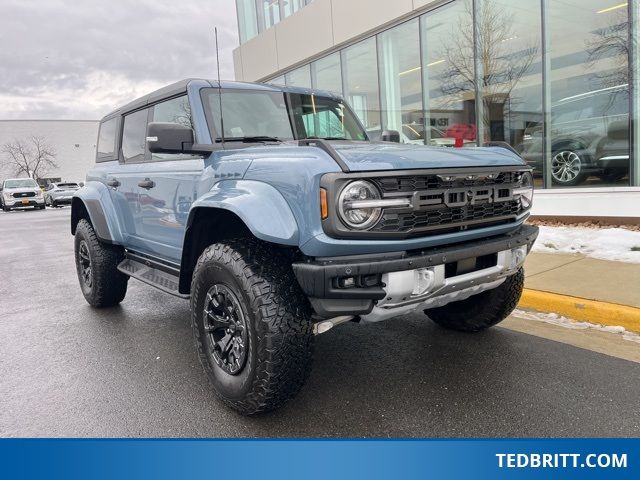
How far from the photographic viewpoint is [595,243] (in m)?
6.50

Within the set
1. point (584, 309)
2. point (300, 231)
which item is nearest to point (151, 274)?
point (300, 231)

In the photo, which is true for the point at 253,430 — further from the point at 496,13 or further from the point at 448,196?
the point at 496,13

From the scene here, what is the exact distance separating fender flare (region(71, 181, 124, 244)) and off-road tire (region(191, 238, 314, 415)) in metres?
2.20

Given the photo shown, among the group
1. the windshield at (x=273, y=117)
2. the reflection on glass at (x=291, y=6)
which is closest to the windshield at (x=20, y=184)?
the reflection on glass at (x=291, y=6)

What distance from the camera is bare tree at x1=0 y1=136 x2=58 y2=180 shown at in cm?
5141

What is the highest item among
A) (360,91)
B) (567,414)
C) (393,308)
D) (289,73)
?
(289,73)

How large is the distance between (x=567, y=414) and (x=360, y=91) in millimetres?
11247

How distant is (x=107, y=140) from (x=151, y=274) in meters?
1.94

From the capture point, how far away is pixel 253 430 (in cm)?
274

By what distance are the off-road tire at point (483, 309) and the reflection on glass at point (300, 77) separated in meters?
11.3

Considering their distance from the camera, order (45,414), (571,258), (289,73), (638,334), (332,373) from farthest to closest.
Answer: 1. (289,73)
2. (571,258)
3. (638,334)
4. (332,373)
5. (45,414)

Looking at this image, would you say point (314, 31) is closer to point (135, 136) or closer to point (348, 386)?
point (135, 136)

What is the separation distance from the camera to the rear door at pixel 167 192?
11.6ft

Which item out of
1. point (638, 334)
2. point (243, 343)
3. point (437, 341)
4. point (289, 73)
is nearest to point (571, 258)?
point (638, 334)
